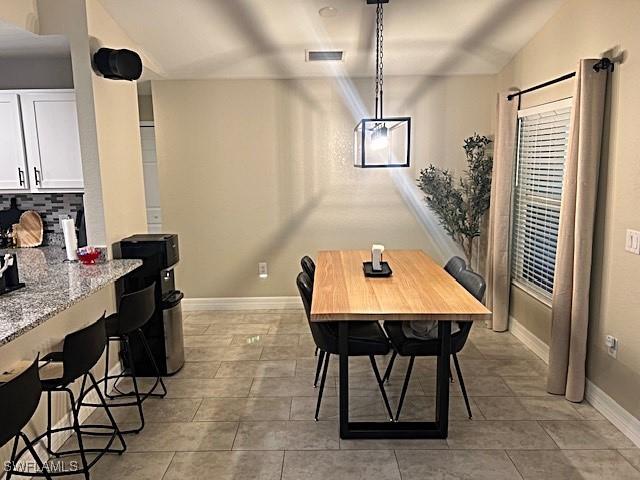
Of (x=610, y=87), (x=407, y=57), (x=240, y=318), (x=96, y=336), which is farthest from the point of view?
(x=240, y=318)

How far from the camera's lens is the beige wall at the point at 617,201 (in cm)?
269

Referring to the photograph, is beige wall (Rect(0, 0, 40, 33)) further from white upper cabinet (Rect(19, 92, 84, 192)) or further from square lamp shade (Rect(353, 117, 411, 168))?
square lamp shade (Rect(353, 117, 411, 168))

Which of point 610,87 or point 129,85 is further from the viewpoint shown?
point 129,85

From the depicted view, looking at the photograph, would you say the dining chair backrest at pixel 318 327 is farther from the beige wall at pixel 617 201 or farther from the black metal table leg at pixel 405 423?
the beige wall at pixel 617 201

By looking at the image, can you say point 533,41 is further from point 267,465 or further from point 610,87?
point 267,465

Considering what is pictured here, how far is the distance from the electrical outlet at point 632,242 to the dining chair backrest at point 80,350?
284cm

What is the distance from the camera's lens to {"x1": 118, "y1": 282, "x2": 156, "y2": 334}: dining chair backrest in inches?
110

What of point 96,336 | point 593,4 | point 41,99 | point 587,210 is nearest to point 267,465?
point 96,336

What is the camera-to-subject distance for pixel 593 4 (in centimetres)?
310

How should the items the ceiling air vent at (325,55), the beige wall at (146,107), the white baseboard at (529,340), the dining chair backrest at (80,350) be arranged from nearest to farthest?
the dining chair backrest at (80,350)
the white baseboard at (529,340)
the ceiling air vent at (325,55)
the beige wall at (146,107)

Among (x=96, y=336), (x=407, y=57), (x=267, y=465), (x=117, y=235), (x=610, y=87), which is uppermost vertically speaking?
(x=407, y=57)

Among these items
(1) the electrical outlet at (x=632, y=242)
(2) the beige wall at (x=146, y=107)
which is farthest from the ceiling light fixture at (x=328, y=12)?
(2) the beige wall at (x=146, y=107)

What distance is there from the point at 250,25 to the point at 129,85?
3.41 feet

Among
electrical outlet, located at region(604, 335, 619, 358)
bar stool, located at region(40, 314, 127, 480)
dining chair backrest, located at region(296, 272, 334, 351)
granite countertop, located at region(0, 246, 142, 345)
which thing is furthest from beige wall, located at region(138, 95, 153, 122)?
electrical outlet, located at region(604, 335, 619, 358)
